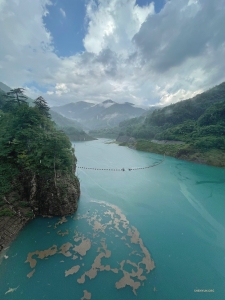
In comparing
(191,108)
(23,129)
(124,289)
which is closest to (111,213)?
→ (124,289)

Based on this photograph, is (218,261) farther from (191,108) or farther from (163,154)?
(191,108)

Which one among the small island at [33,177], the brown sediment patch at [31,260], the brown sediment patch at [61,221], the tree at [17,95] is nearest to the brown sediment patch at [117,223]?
the small island at [33,177]

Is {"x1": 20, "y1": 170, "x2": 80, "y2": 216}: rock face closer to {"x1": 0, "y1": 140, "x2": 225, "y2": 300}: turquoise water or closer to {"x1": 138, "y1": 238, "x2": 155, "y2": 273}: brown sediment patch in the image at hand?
{"x1": 0, "y1": 140, "x2": 225, "y2": 300}: turquoise water

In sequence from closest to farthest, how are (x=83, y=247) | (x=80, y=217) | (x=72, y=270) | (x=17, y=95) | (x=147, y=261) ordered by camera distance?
(x=72, y=270), (x=147, y=261), (x=83, y=247), (x=80, y=217), (x=17, y=95)

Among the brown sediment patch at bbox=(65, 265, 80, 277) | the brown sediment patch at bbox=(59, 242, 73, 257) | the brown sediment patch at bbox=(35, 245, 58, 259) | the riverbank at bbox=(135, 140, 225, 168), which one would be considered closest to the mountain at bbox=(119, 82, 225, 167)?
the riverbank at bbox=(135, 140, 225, 168)

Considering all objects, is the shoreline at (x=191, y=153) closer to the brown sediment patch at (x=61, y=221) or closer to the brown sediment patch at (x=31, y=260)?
the brown sediment patch at (x=61, y=221)

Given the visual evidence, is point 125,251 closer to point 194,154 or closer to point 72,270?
point 72,270

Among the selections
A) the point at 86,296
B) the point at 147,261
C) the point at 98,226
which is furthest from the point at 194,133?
the point at 86,296
